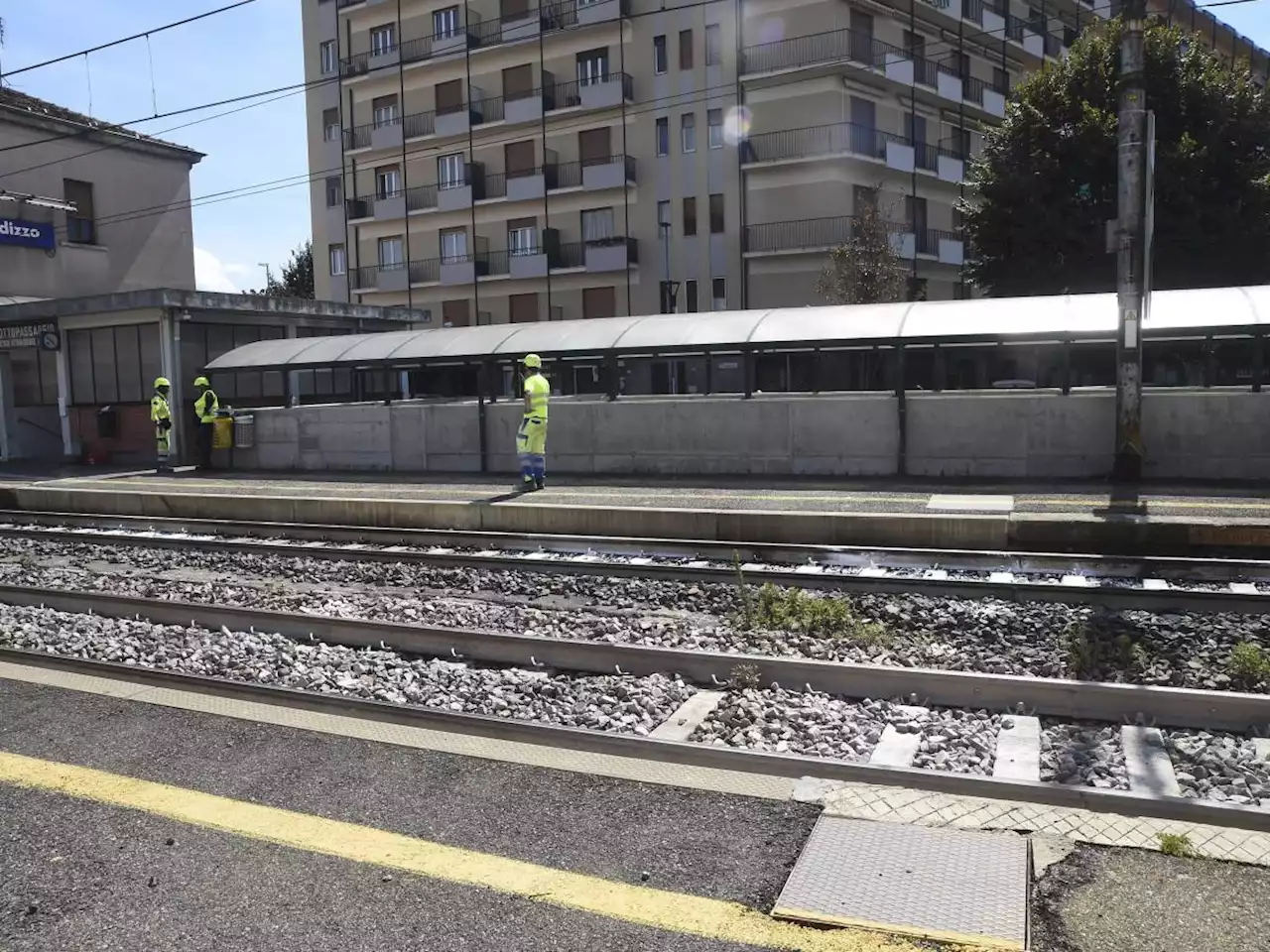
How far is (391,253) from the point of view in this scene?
165ft

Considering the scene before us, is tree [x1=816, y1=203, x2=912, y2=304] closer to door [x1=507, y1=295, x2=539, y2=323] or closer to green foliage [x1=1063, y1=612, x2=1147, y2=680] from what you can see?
door [x1=507, y1=295, x2=539, y2=323]

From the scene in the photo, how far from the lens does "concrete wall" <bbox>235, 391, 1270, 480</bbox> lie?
15195 mm

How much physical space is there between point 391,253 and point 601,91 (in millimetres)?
13871

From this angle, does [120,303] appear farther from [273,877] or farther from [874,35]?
[874,35]

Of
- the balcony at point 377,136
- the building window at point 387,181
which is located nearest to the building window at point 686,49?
the balcony at point 377,136

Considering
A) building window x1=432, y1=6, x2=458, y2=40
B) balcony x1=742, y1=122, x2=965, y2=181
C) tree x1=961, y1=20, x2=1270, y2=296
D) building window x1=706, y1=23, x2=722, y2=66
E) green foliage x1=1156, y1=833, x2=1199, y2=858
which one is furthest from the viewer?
building window x1=432, y1=6, x2=458, y2=40

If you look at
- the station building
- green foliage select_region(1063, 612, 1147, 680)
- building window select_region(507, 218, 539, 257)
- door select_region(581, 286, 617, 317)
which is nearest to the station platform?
green foliage select_region(1063, 612, 1147, 680)

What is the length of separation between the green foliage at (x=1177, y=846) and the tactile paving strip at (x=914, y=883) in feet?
1.75

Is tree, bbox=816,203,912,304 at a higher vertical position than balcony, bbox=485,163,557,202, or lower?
lower

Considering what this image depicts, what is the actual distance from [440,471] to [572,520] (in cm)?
786

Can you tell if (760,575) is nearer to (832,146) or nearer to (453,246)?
(832,146)

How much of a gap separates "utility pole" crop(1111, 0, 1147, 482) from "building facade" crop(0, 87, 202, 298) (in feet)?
94.2

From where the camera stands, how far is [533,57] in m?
45.0

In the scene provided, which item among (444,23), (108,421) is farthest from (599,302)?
(108,421)
